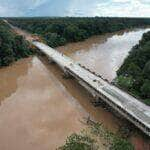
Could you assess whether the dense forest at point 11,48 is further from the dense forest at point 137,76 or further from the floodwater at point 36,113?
the dense forest at point 137,76

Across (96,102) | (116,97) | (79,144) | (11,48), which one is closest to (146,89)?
(116,97)

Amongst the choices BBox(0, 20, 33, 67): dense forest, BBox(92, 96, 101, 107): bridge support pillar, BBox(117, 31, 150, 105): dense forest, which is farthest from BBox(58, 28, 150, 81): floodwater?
BBox(92, 96, 101, 107): bridge support pillar

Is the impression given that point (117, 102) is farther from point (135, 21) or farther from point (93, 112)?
point (135, 21)

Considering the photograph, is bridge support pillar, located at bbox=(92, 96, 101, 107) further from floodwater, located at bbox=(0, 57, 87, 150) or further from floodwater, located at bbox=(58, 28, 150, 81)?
floodwater, located at bbox=(58, 28, 150, 81)

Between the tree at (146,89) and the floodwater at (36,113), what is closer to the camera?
the floodwater at (36,113)

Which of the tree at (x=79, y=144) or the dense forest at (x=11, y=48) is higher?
the tree at (x=79, y=144)

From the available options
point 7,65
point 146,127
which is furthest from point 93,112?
point 7,65

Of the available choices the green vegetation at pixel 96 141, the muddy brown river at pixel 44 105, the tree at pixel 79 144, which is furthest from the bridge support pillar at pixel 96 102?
the tree at pixel 79 144
